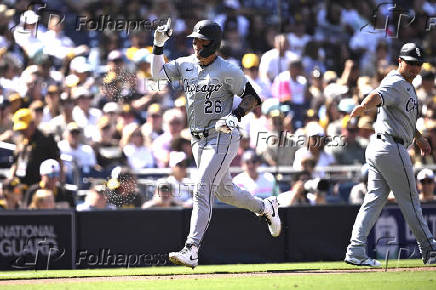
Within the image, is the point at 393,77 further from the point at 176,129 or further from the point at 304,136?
the point at 176,129

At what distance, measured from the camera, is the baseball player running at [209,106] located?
26.0 ft

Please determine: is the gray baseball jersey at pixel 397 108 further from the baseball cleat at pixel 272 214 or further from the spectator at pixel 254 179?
the spectator at pixel 254 179

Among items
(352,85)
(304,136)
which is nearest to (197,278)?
(304,136)

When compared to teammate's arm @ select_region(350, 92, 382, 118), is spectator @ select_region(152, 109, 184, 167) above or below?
below

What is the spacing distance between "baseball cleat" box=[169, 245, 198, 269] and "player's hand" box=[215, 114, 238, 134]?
1.05 m

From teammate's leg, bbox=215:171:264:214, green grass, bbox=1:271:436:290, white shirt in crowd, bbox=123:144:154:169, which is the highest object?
white shirt in crowd, bbox=123:144:154:169

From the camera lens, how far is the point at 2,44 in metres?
11.8

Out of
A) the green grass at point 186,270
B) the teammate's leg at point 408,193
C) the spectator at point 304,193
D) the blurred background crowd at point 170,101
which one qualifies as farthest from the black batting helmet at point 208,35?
the spectator at point 304,193

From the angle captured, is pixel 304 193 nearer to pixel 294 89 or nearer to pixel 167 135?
pixel 294 89

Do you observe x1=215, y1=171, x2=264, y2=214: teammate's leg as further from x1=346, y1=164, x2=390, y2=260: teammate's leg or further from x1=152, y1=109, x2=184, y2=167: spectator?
x1=152, y1=109, x2=184, y2=167: spectator

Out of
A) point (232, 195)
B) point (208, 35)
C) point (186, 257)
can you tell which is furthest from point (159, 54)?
point (186, 257)

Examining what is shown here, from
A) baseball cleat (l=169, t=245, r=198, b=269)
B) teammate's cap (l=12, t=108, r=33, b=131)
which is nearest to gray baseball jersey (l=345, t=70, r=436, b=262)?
baseball cleat (l=169, t=245, r=198, b=269)

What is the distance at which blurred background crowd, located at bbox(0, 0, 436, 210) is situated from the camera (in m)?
10.3

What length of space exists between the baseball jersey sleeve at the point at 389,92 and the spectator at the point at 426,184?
2.64 metres
